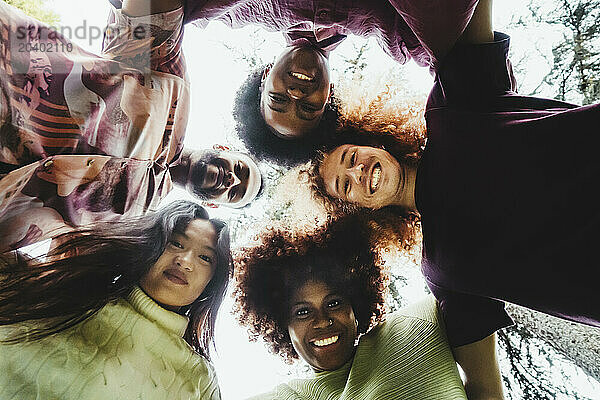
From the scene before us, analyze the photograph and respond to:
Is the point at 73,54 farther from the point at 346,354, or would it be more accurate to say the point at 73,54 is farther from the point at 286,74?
the point at 346,354

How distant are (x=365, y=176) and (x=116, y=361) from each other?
0.54 m

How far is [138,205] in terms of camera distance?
0.88 metres

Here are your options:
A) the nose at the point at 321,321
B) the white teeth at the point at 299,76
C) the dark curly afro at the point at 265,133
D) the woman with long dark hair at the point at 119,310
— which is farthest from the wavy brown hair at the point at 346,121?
the nose at the point at 321,321

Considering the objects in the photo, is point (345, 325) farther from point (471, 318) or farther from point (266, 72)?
point (266, 72)

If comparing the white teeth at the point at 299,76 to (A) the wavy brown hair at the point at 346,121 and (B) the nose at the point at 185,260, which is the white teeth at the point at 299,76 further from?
(B) the nose at the point at 185,260

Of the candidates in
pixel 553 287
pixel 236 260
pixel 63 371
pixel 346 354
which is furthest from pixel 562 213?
pixel 63 371

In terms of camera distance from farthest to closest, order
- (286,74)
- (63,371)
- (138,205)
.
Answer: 1. (286,74)
2. (138,205)
3. (63,371)

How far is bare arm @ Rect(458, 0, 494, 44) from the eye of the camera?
0.78 m

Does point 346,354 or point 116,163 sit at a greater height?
point 116,163

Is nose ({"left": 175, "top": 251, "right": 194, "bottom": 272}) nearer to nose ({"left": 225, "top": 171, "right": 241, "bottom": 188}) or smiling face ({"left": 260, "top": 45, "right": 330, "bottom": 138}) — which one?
nose ({"left": 225, "top": 171, "right": 241, "bottom": 188})

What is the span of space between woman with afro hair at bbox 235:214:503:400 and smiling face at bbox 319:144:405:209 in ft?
0.25

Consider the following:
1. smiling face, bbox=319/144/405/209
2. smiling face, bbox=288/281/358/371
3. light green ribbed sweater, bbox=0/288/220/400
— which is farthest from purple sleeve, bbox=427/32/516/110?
light green ribbed sweater, bbox=0/288/220/400

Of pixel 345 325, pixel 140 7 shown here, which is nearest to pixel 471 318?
pixel 345 325

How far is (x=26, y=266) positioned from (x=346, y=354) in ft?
1.85
